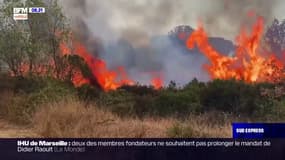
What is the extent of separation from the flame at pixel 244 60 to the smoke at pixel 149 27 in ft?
0.27

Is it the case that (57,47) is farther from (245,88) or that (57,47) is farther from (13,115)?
(245,88)

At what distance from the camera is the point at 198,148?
23.4 feet

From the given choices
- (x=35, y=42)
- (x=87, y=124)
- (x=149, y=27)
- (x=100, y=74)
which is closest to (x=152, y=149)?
(x=87, y=124)

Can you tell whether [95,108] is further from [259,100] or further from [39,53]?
[259,100]

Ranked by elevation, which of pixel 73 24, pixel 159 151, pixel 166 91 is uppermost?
pixel 73 24

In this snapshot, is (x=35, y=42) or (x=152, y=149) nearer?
(x=152, y=149)

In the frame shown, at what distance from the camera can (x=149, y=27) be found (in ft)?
24.4

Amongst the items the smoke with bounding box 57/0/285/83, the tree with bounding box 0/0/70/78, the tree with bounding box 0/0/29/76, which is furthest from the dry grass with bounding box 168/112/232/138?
the tree with bounding box 0/0/29/76

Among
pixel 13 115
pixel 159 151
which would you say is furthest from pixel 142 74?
pixel 13 115

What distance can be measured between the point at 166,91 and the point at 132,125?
44 cm

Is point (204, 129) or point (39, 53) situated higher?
point (39, 53)

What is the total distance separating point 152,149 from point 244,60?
3.92 ft

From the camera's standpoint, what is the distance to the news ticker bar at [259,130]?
7.15 metres

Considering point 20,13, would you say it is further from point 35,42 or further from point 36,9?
point 35,42
